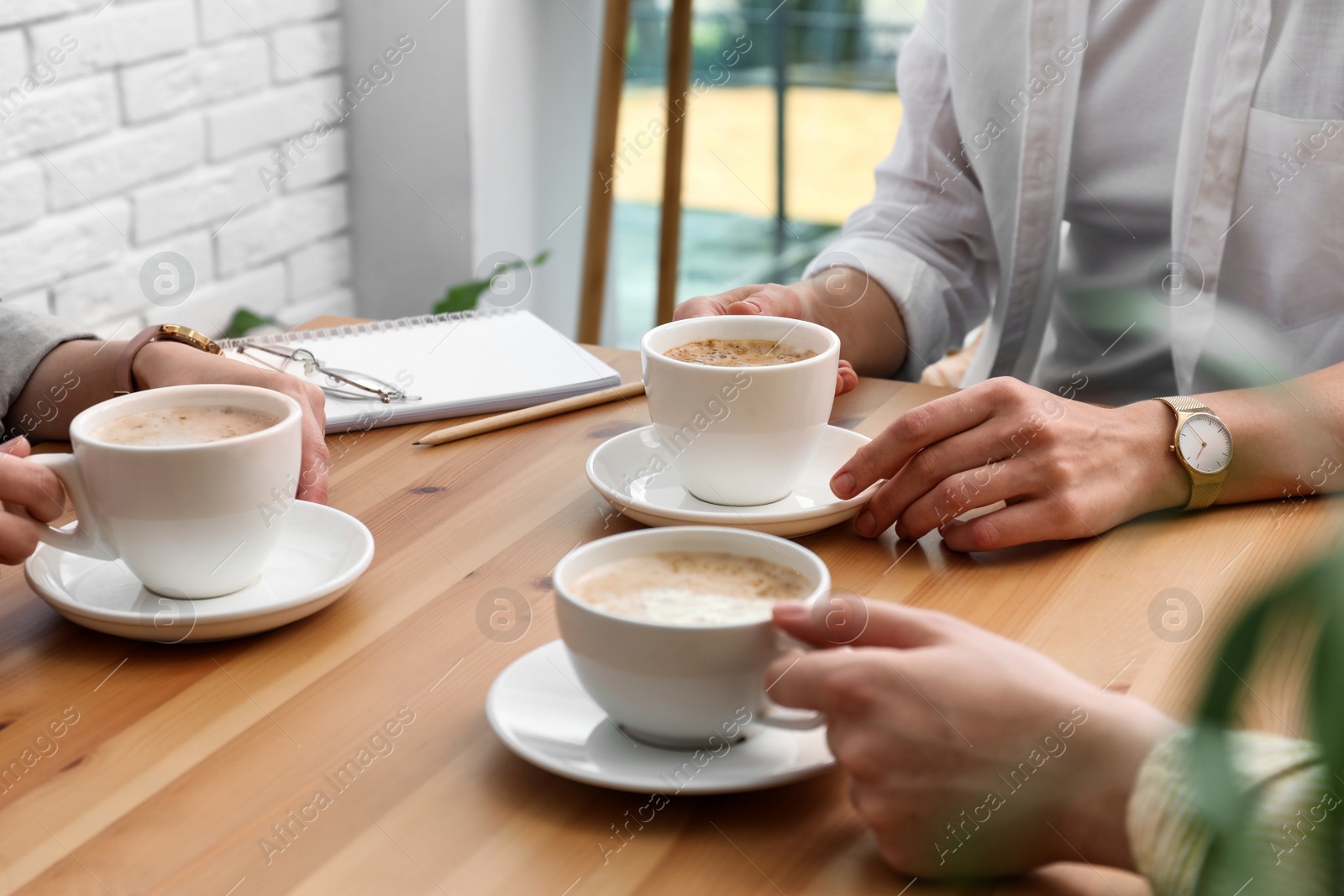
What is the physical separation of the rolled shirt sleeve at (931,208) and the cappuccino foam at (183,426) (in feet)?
2.43

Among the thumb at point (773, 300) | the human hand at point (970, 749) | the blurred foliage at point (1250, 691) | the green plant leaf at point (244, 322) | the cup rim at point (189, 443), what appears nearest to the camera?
the blurred foliage at point (1250, 691)

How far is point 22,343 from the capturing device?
977 mm

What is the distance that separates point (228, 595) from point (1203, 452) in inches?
26.4

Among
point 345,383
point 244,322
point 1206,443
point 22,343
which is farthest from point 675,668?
point 244,322

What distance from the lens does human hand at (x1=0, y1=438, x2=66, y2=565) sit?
0.67 meters

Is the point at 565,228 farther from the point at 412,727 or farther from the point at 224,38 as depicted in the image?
the point at 412,727

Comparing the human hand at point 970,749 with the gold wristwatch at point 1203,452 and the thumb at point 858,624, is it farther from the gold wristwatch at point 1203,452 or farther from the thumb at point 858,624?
the gold wristwatch at point 1203,452

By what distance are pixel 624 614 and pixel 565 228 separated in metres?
2.01

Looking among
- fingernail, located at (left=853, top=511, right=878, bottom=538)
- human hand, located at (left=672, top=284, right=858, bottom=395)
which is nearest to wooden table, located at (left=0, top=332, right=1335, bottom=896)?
fingernail, located at (left=853, top=511, right=878, bottom=538)

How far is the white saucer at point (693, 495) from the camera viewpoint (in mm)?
807

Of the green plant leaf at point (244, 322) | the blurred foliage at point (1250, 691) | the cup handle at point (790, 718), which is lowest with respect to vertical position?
the green plant leaf at point (244, 322)

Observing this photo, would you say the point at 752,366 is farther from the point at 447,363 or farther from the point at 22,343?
the point at 22,343

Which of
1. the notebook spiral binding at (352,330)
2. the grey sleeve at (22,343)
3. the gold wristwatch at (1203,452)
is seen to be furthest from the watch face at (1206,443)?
→ the grey sleeve at (22,343)

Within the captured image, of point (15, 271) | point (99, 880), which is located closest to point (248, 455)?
point (99, 880)
